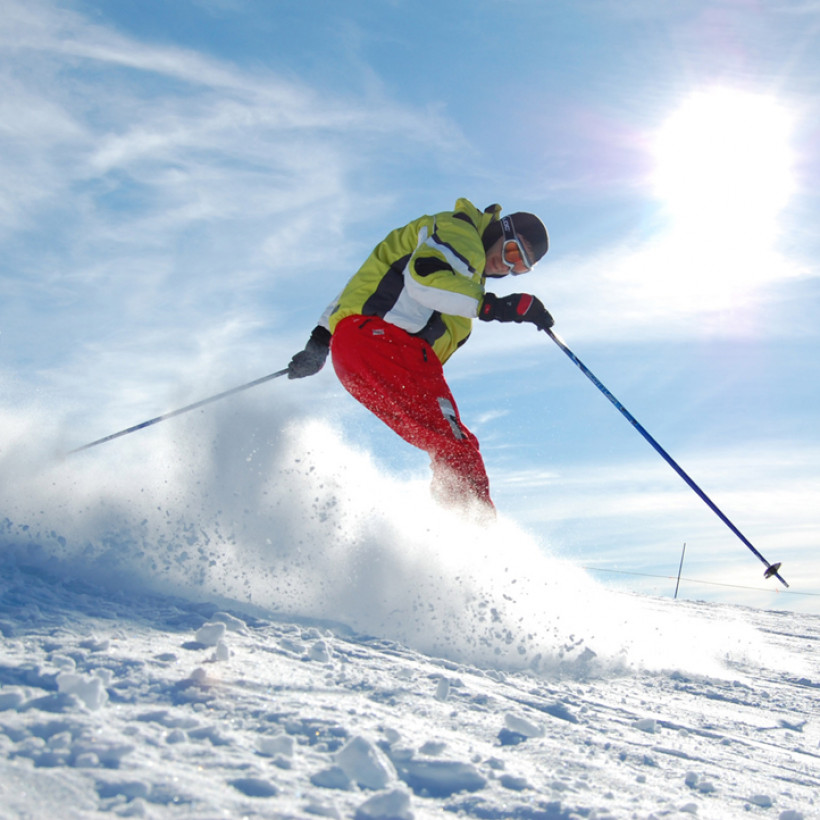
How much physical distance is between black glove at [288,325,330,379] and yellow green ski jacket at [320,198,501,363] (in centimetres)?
37

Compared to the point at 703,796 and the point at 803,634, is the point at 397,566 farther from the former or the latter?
the point at 803,634

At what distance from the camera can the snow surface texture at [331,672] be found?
150 cm

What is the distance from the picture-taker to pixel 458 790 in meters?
1.62

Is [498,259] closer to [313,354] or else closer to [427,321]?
[427,321]

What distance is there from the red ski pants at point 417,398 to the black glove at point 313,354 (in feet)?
2.37

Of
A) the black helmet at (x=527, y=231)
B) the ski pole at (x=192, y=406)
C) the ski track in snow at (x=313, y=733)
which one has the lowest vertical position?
the ski track in snow at (x=313, y=733)

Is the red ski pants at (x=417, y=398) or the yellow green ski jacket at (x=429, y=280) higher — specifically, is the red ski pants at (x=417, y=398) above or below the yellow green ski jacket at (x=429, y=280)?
below

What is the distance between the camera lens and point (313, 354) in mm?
5102

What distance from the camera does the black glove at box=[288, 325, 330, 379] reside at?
5.10 m

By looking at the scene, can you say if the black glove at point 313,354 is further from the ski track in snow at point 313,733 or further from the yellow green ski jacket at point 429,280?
the ski track in snow at point 313,733

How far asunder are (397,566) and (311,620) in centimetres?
104

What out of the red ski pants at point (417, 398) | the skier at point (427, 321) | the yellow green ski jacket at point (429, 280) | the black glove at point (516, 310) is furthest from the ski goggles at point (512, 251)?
the red ski pants at point (417, 398)

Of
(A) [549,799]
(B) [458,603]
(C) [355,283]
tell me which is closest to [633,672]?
(B) [458,603]

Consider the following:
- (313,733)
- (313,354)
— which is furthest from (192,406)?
(313,733)
